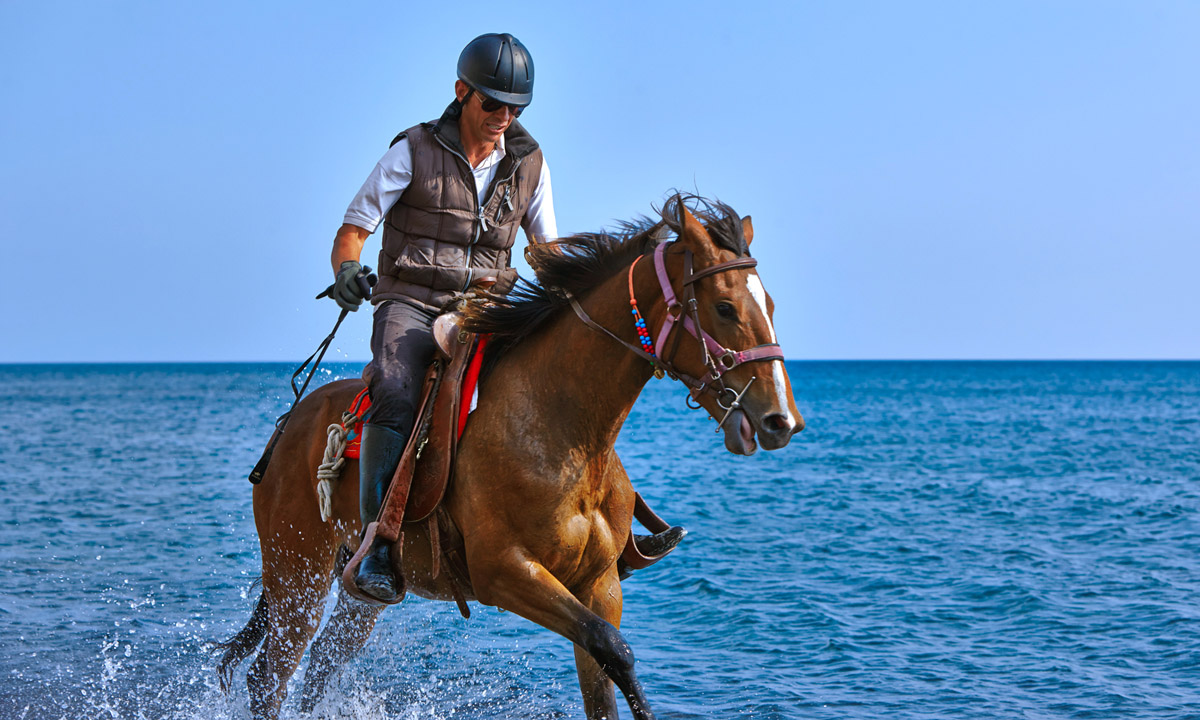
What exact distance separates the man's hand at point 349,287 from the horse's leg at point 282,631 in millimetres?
1866

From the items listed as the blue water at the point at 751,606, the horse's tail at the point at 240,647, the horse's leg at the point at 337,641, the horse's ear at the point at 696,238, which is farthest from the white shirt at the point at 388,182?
the blue water at the point at 751,606

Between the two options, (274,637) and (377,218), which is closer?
(377,218)

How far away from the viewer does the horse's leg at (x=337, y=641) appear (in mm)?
6891

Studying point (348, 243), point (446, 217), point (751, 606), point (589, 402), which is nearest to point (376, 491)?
point (589, 402)

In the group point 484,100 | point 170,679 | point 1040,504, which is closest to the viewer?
point 484,100

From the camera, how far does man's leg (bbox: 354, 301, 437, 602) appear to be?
5.24 meters

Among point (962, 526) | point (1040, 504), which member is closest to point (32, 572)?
point (962, 526)

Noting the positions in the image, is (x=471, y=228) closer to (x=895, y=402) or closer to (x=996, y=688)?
(x=996, y=688)

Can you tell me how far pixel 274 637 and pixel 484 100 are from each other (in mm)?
3453

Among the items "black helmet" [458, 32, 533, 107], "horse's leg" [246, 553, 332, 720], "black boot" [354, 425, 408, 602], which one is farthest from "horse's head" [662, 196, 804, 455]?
"horse's leg" [246, 553, 332, 720]

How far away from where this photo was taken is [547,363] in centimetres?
514

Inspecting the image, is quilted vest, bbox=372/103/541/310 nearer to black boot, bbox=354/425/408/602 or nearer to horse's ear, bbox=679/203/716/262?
black boot, bbox=354/425/408/602

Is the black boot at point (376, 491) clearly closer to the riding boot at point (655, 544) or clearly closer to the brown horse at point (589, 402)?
the brown horse at point (589, 402)

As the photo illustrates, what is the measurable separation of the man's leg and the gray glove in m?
0.21
